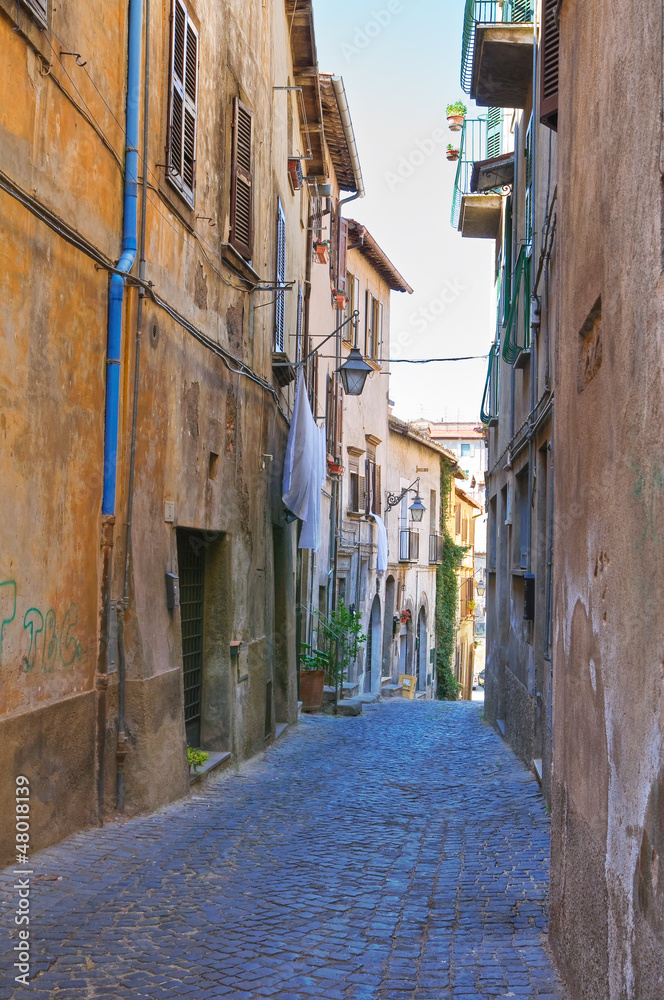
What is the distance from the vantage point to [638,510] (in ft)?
10.1

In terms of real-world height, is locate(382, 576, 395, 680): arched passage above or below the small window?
below

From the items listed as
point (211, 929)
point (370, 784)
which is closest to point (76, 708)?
point (211, 929)

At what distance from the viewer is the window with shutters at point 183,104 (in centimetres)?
825

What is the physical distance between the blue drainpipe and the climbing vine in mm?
28532

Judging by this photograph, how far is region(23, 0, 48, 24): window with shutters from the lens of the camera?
5.42 metres

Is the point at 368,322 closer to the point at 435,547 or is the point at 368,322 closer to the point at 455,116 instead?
the point at 455,116

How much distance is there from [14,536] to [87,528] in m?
1.16

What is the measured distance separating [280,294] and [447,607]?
24.8 metres

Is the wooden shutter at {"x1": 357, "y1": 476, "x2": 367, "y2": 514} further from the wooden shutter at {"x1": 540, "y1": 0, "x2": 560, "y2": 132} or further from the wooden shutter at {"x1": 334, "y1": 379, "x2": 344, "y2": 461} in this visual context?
the wooden shutter at {"x1": 540, "y1": 0, "x2": 560, "y2": 132}

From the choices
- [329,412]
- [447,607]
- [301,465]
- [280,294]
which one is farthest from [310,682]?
[447,607]

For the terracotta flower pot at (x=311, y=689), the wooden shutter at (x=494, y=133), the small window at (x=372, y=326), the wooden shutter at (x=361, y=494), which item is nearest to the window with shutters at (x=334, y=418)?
the wooden shutter at (x=361, y=494)

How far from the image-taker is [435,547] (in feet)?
114

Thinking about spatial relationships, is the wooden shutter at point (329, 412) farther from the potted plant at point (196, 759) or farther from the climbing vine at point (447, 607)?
the climbing vine at point (447, 607)

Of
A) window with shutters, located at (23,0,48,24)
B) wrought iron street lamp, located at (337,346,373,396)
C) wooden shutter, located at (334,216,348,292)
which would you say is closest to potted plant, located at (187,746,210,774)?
window with shutters, located at (23,0,48,24)
